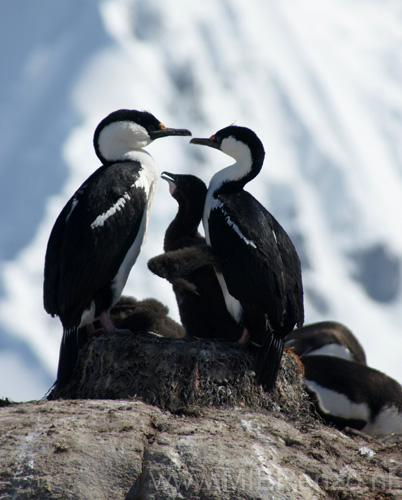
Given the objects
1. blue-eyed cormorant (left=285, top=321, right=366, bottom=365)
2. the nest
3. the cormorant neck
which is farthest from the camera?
blue-eyed cormorant (left=285, top=321, right=366, bottom=365)

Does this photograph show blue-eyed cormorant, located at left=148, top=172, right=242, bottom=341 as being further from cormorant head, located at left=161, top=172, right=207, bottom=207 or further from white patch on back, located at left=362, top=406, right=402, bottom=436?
white patch on back, located at left=362, top=406, right=402, bottom=436

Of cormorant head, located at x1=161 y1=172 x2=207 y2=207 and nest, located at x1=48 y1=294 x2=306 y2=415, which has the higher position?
cormorant head, located at x1=161 y1=172 x2=207 y2=207

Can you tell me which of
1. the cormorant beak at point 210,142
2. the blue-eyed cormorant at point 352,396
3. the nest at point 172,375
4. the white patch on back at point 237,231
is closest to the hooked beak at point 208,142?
the cormorant beak at point 210,142

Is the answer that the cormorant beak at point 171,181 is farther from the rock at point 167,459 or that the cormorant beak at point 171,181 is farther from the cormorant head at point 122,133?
the rock at point 167,459

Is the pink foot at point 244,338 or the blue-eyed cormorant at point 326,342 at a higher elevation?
the blue-eyed cormorant at point 326,342

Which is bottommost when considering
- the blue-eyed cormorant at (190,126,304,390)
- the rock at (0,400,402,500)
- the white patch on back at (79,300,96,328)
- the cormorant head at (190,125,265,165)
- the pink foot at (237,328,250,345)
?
the rock at (0,400,402,500)

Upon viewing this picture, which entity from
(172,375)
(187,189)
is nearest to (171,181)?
(187,189)

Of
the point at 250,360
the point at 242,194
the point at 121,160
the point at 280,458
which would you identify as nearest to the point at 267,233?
the point at 242,194

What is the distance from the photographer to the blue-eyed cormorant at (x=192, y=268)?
24.1 ft

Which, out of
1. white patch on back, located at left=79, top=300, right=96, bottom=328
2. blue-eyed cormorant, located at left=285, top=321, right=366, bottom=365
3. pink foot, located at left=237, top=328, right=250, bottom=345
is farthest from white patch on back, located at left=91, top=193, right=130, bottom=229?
blue-eyed cormorant, located at left=285, top=321, right=366, bottom=365

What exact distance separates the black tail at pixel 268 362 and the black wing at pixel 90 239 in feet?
4.95

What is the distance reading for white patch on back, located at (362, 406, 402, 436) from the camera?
376 inches

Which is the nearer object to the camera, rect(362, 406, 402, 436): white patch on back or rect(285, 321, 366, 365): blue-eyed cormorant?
rect(362, 406, 402, 436): white patch on back

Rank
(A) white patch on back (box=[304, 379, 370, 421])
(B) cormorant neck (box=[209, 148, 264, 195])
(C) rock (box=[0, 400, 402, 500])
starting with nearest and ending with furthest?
(C) rock (box=[0, 400, 402, 500]) → (B) cormorant neck (box=[209, 148, 264, 195]) → (A) white patch on back (box=[304, 379, 370, 421])
